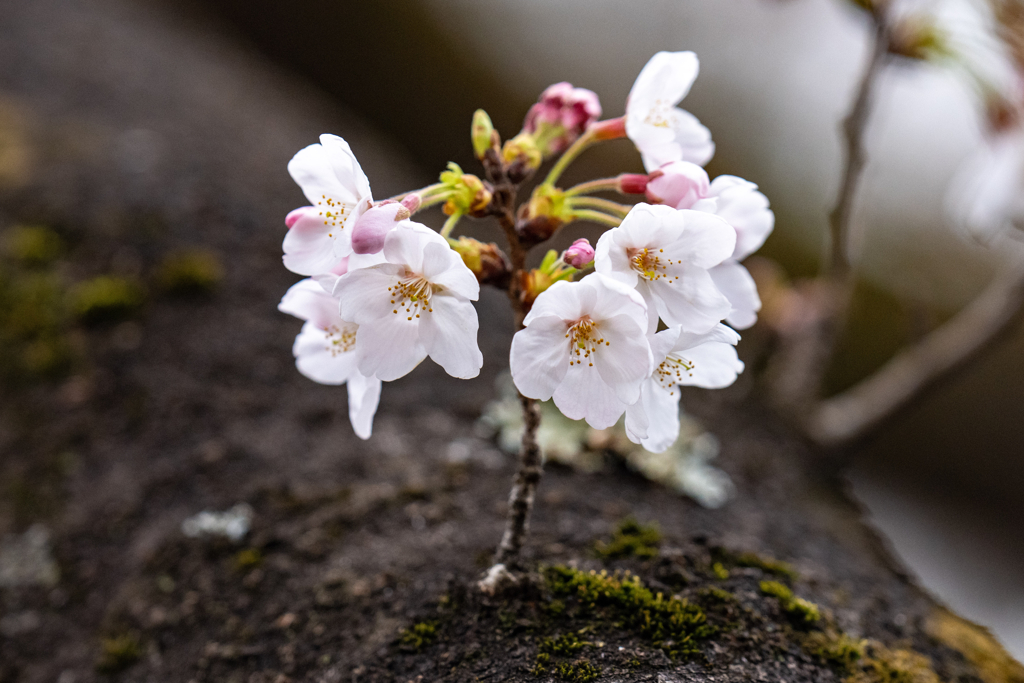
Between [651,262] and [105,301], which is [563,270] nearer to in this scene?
[651,262]

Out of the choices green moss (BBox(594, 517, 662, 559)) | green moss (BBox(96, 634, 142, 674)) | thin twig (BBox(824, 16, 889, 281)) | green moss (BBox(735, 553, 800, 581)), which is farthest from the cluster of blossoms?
thin twig (BBox(824, 16, 889, 281))

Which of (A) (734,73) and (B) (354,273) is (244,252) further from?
(A) (734,73)

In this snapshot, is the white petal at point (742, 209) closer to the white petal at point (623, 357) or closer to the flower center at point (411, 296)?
the white petal at point (623, 357)

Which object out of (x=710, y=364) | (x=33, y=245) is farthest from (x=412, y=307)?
(x=33, y=245)

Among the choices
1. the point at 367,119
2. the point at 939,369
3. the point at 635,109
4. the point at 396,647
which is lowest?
the point at 396,647

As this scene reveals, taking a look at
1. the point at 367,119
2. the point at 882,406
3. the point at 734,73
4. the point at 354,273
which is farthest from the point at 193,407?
the point at 734,73

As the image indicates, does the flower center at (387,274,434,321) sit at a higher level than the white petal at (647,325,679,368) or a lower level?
lower

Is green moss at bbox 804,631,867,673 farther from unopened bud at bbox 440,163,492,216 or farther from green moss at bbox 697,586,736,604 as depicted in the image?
unopened bud at bbox 440,163,492,216
